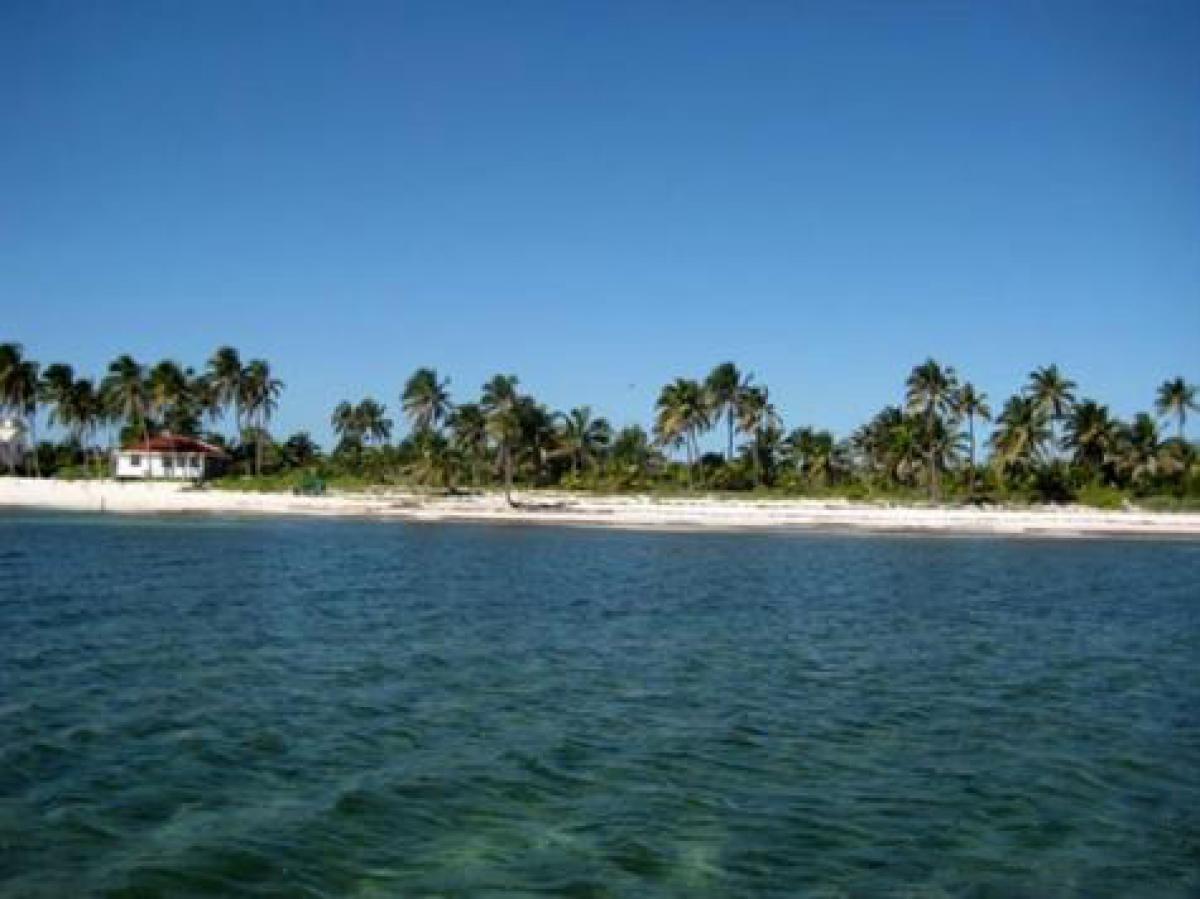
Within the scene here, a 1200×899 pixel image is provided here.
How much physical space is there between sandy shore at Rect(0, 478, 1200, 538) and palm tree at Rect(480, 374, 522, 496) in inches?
295

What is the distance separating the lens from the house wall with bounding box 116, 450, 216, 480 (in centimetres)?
10319

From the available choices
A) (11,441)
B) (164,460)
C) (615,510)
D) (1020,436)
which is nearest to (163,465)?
(164,460)

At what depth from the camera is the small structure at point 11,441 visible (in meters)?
108

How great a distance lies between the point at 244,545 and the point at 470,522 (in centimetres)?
2975

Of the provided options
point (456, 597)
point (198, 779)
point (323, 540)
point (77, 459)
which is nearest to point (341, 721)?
point (198, 779)

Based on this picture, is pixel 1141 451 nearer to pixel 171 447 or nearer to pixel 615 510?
pixel 615 510

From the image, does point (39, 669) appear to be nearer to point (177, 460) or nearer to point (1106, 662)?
point (1106, 662)

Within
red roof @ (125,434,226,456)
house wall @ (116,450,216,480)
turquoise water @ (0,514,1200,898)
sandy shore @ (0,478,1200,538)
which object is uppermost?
red roof @ (125,434,226,456)

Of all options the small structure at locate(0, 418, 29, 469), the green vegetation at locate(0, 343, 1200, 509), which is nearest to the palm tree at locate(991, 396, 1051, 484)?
the green vegetation at locate(0, 343, 1200, 509)

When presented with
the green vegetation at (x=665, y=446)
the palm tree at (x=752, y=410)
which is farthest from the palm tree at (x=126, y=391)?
the palm tree at (x=752, y=410)

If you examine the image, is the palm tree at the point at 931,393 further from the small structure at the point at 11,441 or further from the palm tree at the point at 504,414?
the small structure at the point at 11,441

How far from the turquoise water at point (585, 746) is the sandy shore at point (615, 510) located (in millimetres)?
45873

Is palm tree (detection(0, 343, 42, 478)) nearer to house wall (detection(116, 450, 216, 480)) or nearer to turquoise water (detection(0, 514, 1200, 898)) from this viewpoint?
house wall (detection(116, 450, 216, 480))

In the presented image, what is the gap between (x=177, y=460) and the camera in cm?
10419
